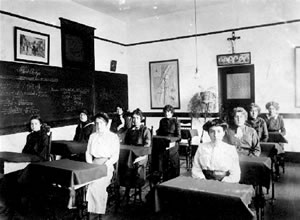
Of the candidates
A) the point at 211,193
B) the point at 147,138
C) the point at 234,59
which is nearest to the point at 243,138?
the point at 147,138

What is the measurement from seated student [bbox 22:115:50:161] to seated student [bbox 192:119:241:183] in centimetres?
235

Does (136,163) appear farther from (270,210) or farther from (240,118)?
(270,210)

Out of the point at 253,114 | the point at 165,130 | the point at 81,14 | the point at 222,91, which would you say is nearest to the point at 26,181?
the point at 165,130

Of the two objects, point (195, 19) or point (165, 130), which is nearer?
point (165, 130)

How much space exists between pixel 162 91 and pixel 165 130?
218 centimetres

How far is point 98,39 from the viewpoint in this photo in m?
7.42

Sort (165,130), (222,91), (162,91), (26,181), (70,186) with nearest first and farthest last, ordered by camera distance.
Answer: (70,186)
(26,181)
(165,130)
(222,91)
(162,91)

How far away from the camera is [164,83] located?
797 cm

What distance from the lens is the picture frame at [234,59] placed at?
678 cm

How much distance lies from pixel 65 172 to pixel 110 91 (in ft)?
16.4

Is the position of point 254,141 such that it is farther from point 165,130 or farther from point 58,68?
point 58,68

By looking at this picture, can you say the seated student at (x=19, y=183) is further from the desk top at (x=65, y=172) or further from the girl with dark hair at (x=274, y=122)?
the girl with dark hair at (x=274, y=122)

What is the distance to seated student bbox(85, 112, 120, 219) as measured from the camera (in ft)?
11.0

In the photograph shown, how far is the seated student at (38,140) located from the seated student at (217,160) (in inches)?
92.3
